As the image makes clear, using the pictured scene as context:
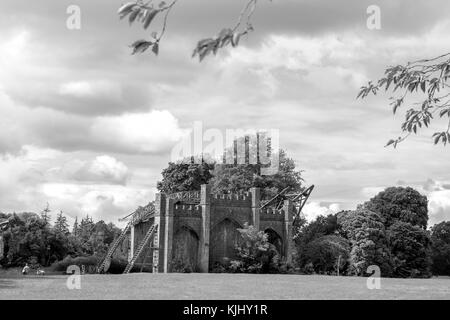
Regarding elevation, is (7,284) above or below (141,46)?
below

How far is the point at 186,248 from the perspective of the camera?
156ft

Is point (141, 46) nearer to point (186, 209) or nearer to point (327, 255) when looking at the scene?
point (186, 209)

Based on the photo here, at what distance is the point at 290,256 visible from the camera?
51219mm

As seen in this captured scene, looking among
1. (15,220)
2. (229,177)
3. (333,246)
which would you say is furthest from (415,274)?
(15,220)

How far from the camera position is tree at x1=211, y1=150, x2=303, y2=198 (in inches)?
2306

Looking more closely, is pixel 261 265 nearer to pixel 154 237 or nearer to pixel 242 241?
pixel 242 241

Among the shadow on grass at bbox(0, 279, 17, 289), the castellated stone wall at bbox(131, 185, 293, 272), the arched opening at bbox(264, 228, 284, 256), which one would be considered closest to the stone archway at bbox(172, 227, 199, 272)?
the castellated stone wall at bbox(131, 185, 293, 272)

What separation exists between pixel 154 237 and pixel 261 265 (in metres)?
8.09

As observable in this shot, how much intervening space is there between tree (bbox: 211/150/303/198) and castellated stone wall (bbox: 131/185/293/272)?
21.2 feet

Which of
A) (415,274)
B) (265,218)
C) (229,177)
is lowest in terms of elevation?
(415,274)

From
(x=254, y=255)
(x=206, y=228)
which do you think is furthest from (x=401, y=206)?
(x=206, y=228)

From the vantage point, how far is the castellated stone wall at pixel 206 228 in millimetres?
46719

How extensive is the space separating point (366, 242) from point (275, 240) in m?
7.69

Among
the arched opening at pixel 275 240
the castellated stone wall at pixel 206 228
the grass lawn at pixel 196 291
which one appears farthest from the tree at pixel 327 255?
the grass lawn at pixel 196 291
